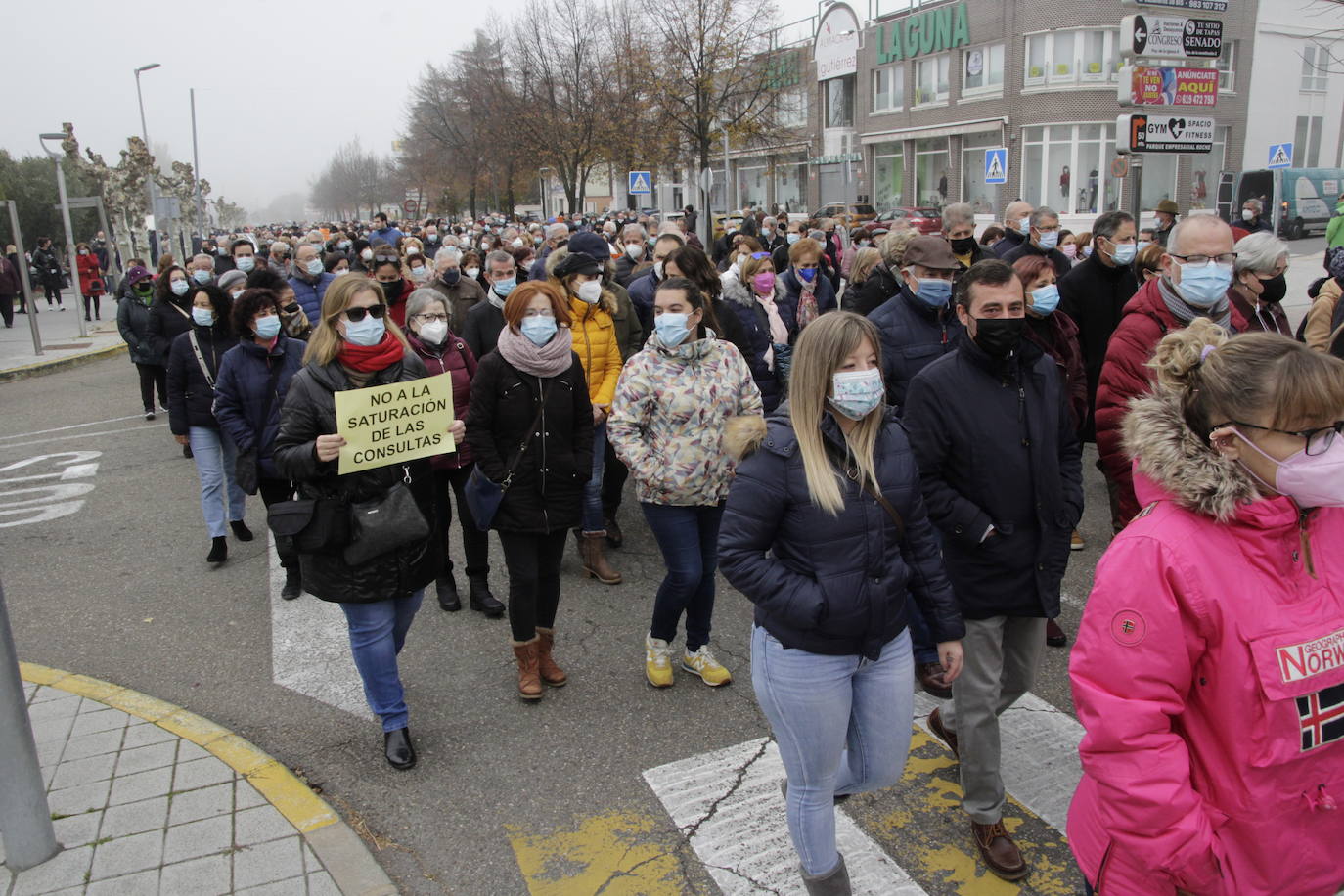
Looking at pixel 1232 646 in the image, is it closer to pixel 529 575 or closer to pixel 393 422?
pixel 393 422

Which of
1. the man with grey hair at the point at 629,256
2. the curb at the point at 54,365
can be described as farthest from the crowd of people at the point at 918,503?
the curb at the point at 54,365

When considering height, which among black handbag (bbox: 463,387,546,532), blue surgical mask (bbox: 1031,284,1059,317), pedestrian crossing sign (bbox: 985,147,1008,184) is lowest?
black handbag (bbox: 463,387,546,532)

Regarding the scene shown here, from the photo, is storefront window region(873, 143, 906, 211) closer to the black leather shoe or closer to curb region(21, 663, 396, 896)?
curb region(21, 663, 396, 896)

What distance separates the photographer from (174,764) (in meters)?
4.11

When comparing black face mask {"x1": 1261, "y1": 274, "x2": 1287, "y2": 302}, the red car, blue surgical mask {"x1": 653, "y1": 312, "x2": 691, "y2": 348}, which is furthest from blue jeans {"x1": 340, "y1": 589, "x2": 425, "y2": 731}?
the red car

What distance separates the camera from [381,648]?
4.05m

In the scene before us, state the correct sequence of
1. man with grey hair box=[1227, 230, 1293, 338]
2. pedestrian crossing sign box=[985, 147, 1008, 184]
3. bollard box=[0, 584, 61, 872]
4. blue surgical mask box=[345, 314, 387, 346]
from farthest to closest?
pedestrian crossing sign box=[985, 147, 1008, 184], man with grey hair box=[1227, 230, 1293, 338], blue surgical mask box=[345, 314, 387, 346], bollard box=[0, 584, 61, 872]

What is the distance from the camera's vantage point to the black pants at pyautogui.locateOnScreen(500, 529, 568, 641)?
456 centimetres

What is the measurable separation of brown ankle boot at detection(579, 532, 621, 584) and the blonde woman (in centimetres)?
330

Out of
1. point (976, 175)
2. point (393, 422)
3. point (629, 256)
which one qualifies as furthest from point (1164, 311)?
point (976, 175)

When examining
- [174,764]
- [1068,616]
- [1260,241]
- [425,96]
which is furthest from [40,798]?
[425,96]

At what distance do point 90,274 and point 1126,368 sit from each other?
27.4m

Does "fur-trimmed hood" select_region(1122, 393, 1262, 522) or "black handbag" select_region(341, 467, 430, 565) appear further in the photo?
"black handbag" select_region(341, 467, 430, 565)

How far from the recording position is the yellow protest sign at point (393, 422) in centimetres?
383
